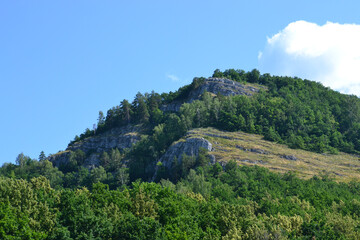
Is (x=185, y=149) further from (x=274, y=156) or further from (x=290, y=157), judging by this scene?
(x=290, y=157)

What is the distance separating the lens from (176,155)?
170 m

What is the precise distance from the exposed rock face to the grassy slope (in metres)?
4.61

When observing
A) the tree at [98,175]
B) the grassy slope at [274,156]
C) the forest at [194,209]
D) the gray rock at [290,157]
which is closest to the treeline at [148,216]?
the forest at [194,209]

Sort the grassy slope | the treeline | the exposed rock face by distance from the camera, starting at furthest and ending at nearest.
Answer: the exposed rock face < the grassy slope < the treeline

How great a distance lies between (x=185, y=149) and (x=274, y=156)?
31393mm

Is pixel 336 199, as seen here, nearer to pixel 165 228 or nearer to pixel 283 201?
pixel 283 201

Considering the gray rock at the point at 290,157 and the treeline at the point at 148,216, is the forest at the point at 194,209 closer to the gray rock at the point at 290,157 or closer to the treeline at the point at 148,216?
the treeline at the point at 148,216

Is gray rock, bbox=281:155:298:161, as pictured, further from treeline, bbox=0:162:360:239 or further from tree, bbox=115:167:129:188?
tree, bbox=115:167:129:188

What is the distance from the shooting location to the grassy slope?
160125mm

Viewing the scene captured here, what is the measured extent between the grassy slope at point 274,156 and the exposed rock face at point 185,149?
4606mm

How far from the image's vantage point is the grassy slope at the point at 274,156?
160125mm

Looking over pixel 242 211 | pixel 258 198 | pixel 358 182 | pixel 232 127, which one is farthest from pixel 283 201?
pixel 232 127

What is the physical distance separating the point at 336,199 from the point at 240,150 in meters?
49.9

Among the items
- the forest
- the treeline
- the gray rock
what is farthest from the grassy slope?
the treeline
